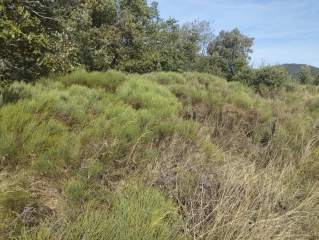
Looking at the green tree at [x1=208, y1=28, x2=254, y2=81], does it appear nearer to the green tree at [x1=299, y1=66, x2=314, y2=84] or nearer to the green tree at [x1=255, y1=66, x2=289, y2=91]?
the green tree at [x1=299, y1=66, x2=314, y2=84]

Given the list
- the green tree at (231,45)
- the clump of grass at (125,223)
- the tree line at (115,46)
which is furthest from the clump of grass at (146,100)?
the green tree at (231,45)

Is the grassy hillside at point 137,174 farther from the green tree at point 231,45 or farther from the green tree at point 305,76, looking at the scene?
the green tree at point 231,45

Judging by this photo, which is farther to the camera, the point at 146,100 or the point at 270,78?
the point at 270,78

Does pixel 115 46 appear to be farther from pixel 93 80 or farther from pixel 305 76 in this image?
pixel 305 76

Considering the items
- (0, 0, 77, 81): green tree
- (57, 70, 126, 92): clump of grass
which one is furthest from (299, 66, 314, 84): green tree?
(0, 0, 77, 81): green tree

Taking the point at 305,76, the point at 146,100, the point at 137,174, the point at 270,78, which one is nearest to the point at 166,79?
the point at 146,100

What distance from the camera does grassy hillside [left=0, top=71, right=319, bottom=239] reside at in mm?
2080

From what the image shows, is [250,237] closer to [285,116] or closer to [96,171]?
[96,171]

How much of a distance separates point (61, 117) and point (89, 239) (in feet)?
8.77

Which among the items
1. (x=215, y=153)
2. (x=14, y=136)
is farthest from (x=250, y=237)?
(x=14, y=136)

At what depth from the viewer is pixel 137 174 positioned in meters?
3.16

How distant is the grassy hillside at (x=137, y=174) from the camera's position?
2.08 m

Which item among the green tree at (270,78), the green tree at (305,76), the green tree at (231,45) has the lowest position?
the green tree at (270,78)

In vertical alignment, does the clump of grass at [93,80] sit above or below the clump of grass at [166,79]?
below
